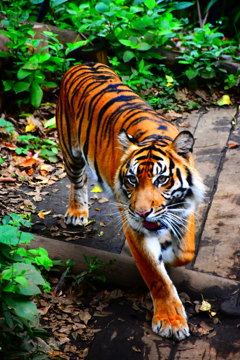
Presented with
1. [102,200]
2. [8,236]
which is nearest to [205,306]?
[8,236]

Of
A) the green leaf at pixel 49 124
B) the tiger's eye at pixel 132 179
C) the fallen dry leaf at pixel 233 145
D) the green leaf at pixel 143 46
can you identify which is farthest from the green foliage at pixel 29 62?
the tiger's eye at pixel 132 179

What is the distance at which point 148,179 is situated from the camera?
323cm

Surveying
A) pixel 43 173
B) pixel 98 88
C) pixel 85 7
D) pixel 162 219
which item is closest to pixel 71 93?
pixel 98 88

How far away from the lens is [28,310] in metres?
2.63

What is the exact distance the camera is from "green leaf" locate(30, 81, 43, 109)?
→ 6.03 meters

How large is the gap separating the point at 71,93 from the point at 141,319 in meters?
1.97

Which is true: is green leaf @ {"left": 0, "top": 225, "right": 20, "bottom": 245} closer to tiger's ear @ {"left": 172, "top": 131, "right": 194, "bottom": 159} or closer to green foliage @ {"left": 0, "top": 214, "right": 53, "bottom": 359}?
green foliage @ {"left": 0, "top": 214, "right": 53, "bottom": 359}

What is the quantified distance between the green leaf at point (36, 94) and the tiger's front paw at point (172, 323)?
3403 millimetres

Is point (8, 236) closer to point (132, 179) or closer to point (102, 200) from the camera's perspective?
point (132, 179)

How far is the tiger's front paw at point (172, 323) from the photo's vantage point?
3201 mm

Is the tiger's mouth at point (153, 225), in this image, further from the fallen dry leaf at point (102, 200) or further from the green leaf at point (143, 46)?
the green leaf at point (143, 46)

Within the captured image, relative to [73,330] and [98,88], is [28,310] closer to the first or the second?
[73,330]

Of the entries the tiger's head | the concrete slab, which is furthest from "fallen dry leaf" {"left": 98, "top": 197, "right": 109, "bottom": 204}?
the tiger's head

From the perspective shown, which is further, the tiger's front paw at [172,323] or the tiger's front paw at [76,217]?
the tiger's front paw at [76,217]
